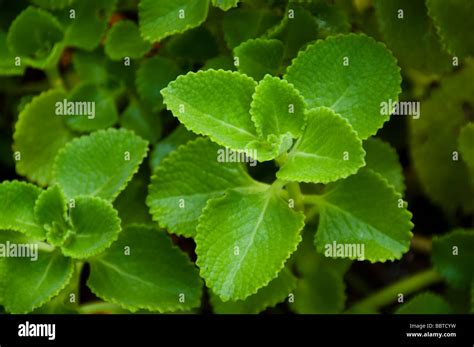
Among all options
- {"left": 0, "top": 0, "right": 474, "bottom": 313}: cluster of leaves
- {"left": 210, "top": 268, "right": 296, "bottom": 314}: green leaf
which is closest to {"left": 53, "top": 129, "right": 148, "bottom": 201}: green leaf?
{"left": 0, "top": 0, "right": 474, "bottom": 313}: cluster of leaves

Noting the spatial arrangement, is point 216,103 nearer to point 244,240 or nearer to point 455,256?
point 244,240

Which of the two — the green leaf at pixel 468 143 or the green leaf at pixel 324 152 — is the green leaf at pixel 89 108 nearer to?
the green leaf at pixel 324 152

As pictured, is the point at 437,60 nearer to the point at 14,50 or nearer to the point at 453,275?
the point at 453,275

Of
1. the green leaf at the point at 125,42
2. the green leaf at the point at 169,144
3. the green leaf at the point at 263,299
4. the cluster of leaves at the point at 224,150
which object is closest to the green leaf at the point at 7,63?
the cluster of leaves at the point at 224,150

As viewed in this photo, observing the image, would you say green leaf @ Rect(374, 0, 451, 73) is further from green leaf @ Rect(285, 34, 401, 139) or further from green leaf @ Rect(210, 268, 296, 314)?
green leaf @ Rect(210, 268, 296, 314)

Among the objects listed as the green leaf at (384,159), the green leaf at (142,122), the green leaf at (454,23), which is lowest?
the green leaf at (384,159)
